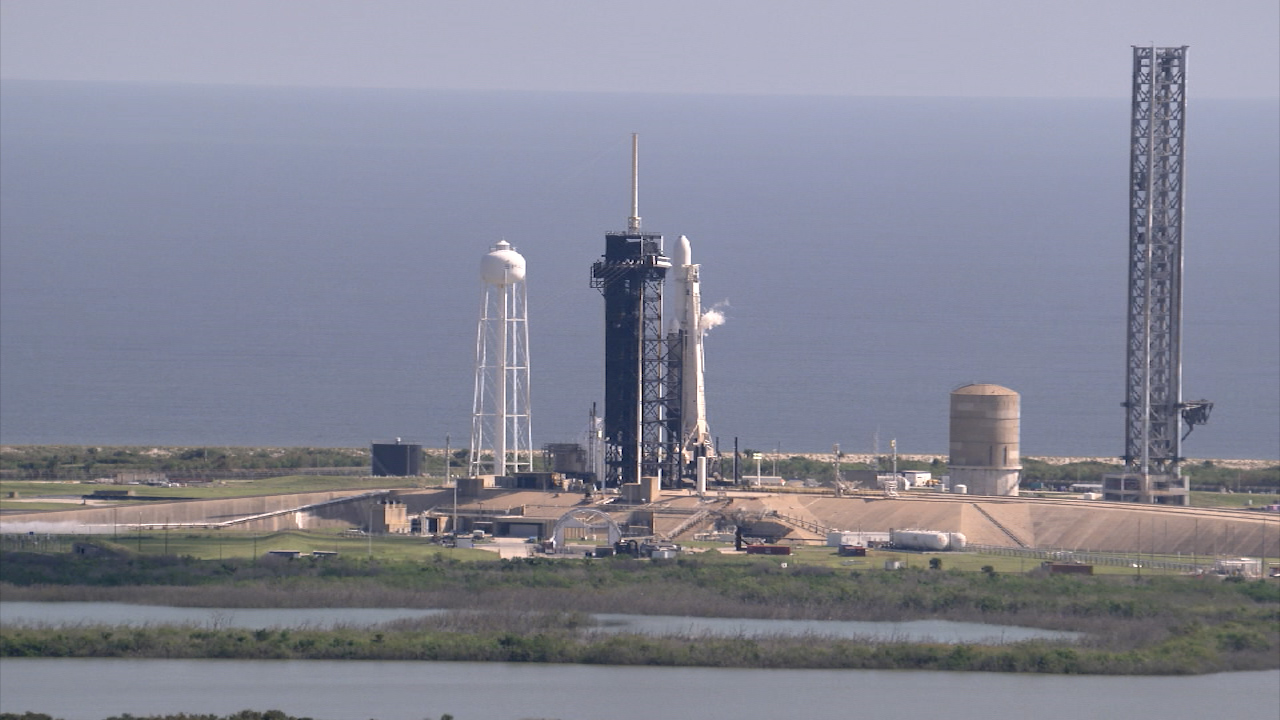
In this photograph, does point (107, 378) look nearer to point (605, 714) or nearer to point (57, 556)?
point (57, 556)

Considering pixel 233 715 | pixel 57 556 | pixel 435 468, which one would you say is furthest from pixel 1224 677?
pixel 435 468

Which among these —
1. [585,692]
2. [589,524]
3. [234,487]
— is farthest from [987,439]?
[585,692]

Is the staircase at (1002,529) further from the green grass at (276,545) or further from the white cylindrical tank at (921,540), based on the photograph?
the green grass at (276,545)

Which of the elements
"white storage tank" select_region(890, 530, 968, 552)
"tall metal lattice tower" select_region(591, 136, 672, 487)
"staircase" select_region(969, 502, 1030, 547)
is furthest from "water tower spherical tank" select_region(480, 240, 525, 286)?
"staircase" select_region(969, 502, 1030, 547)

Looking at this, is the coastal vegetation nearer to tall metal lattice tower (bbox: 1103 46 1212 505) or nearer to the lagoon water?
the lagoon water

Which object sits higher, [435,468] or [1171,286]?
[1171,286]

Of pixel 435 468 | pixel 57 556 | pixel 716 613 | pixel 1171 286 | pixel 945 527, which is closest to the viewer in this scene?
pixel 716 613
